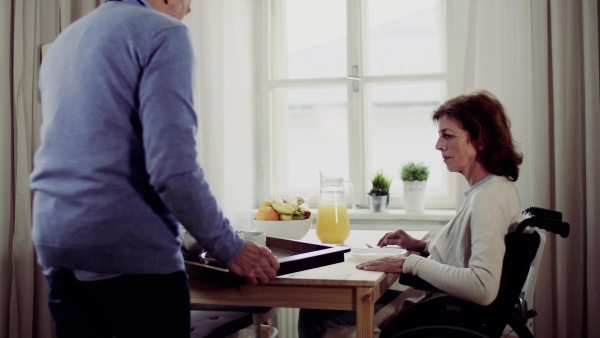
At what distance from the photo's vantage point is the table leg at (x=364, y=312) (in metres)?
1.38

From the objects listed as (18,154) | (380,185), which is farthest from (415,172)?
Answer: (18,154)

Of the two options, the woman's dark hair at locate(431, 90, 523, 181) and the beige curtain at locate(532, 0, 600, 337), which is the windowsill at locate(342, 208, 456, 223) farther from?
the woman's dark hair at locate(431, 90, 523, 181)

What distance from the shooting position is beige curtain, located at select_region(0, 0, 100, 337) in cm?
221

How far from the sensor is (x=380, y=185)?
9.62 ft

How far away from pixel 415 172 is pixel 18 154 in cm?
175

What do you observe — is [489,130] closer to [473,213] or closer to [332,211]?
[473,213]

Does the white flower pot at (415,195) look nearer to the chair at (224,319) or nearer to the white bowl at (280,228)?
the white bowl at (280,228)

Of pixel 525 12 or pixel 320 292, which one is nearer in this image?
pixel 320 292

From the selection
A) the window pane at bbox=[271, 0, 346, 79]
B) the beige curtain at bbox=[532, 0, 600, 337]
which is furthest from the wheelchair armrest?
the window pane at bbox=[271, 0, 346, 79]

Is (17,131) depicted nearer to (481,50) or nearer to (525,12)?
(481,50)

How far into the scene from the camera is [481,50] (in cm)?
260

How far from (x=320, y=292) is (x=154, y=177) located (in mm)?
569

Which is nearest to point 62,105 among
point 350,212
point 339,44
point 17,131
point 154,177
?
point 154,177

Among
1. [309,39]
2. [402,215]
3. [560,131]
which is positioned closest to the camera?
[560,131]
